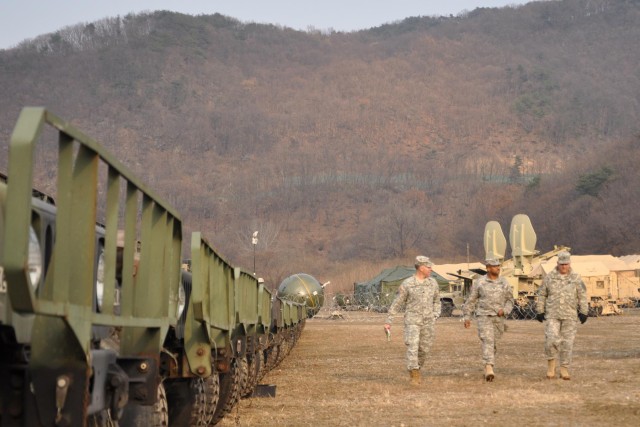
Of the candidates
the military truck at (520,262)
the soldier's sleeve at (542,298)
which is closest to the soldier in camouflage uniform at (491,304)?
the soldier's sleeve at (542,298)

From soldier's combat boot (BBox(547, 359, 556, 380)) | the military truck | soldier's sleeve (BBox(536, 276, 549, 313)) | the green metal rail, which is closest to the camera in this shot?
the green metal rail

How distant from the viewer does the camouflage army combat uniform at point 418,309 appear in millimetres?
16312

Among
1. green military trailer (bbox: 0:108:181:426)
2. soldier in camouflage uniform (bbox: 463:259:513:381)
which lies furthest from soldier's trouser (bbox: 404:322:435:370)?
green military trailer (bbox: 0:108:181:426)

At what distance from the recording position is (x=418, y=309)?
1633 centimetres

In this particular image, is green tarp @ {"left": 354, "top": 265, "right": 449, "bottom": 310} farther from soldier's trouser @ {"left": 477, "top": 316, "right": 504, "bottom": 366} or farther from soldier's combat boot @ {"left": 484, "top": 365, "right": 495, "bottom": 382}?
soldier's combat boot @ {"left": 484, "top": 365, "right": 495, "bottom": 382}

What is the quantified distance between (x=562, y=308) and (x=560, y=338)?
39cm

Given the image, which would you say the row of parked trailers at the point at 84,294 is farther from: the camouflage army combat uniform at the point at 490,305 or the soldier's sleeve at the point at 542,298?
the soldier's sleeve at the point at 542,298

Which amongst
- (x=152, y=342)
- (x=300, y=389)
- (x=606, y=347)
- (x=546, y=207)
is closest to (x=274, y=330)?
(x=300, y=389)

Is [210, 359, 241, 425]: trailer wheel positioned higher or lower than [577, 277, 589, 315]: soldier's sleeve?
lower

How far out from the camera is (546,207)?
125 metres

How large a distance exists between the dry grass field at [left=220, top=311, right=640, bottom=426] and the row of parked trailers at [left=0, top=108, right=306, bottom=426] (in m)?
3.44

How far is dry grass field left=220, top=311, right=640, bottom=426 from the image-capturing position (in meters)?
11.7

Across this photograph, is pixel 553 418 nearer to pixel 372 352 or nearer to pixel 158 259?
pixel 158 259

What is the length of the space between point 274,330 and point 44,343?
15097 mm
